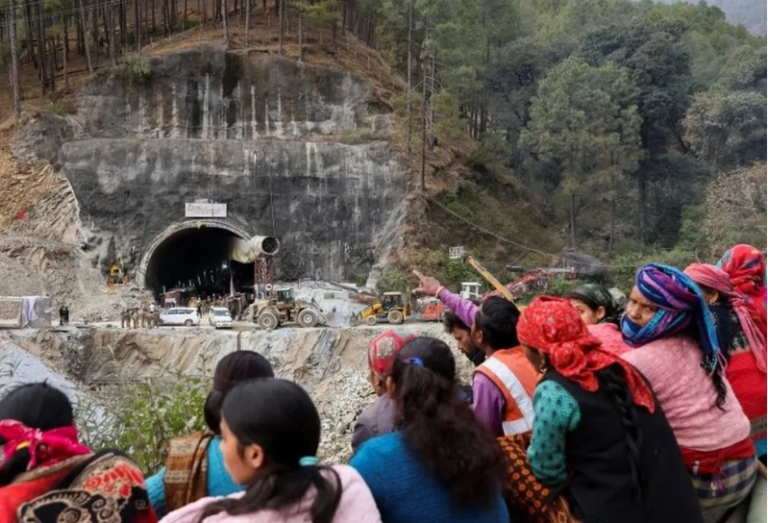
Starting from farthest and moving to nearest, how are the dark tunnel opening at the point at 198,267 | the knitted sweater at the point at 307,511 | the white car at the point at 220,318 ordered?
the dark tunnel opening at the point at 198,267, the white car at the point at 220,318, the knitted sweater at the point at 307,511

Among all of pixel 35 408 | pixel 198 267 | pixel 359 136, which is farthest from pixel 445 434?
pixel 198 267

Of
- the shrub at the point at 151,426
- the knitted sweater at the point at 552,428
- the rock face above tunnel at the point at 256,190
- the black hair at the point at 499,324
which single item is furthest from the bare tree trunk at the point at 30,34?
the knitted sweater at the point at 552,428

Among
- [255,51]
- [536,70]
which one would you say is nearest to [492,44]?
[536,70]

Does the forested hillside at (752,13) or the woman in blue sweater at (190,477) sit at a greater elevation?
the forested hillside at (752,13)

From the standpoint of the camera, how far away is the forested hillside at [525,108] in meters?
27.1

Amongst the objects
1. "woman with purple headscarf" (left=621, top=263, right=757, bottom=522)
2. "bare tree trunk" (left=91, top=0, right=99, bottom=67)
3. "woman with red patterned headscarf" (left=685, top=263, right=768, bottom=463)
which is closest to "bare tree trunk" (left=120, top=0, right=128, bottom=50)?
"bare tree trunk" (left=91, top=0, right=99, bottom=67)

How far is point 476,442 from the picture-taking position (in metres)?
2.45

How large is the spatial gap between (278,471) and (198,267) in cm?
2920

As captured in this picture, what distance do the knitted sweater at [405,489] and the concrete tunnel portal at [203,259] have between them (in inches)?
856

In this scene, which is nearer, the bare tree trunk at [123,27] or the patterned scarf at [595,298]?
the patterned scarf at [595,298]

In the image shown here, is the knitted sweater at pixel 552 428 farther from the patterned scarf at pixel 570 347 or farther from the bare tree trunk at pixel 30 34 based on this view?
the bare tree trunk at pixel 30 34

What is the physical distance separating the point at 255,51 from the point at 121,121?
241 inches

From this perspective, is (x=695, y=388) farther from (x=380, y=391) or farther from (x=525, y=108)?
(x=525, y=108)

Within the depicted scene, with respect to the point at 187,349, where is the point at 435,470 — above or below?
above
